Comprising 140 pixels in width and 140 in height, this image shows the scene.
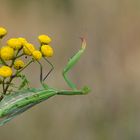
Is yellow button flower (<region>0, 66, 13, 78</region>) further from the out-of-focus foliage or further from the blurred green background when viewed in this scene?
the out-of-focus foliage

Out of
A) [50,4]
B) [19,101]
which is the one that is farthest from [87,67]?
[19,101]

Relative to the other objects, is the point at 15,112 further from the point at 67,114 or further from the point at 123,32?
the point at 123,32

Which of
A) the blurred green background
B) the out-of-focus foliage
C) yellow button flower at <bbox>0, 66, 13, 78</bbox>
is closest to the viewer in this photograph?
yellow button flower at <bbox>0, 66, 13, 78</bbox>

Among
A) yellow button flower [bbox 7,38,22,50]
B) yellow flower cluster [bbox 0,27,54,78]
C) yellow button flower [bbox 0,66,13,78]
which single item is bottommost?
yellow button flower [bbox 0,66,13,78]

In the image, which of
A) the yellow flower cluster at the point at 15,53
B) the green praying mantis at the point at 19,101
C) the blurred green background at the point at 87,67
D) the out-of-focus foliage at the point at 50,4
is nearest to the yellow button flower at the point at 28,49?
the yellow flower cluster at the point at 15,53

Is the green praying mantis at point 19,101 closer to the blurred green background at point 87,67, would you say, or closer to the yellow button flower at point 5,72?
the yellow button flower at point 5,72

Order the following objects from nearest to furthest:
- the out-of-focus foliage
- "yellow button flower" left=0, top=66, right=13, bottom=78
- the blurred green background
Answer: "yellow button flower" left=0, top=66, right=13, bottom=78 < the blurred green background < the out-of-focus foliage

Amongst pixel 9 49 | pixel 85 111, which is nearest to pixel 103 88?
pixel 85 111

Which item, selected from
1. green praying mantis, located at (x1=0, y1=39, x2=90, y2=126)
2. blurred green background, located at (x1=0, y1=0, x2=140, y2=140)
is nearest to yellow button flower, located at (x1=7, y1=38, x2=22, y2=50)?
green praying mantis, located at (x1=0, y1=39, x2=90, y2=126)
